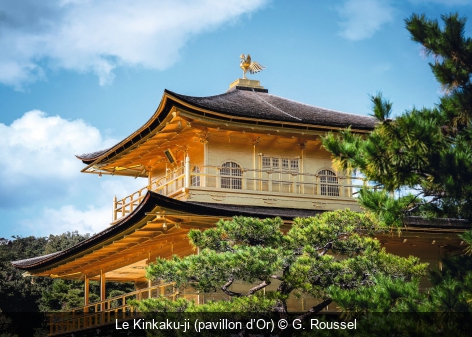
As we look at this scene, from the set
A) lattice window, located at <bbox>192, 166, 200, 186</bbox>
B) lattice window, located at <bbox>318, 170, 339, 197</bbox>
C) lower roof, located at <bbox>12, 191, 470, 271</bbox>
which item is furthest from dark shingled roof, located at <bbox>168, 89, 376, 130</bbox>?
lower roof, located at <bbox>12, 191, 470, 271</bbox>

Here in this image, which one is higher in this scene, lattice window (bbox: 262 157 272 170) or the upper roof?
the upper roof

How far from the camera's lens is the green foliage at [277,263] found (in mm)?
15406

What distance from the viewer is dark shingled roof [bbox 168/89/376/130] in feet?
71.6

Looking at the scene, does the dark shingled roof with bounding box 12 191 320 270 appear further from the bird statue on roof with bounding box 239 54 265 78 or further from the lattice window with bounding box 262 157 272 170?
the bird statue on roof with bounding box 239 54 265 78

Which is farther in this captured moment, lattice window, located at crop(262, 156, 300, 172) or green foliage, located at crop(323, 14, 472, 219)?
lattice window, located at crop(262, 156, 300, 172)

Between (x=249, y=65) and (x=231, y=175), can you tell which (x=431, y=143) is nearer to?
(x=231, y=175)

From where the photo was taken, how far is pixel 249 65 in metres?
27.5

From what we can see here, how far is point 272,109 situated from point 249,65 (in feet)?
13.9

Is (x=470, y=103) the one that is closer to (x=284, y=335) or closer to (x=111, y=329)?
(x=284, y=335)

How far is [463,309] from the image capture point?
12.3 meters

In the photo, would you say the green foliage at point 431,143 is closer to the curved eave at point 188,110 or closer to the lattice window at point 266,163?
the curved eave at point 188,110

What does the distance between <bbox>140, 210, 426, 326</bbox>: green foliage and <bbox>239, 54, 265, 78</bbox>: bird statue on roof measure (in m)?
11.5

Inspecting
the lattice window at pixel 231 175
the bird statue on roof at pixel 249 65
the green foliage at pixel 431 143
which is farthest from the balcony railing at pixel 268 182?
the green foliage at pixel 431 143

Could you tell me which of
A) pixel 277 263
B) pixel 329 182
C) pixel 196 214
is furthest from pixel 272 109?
pixel 277 263
